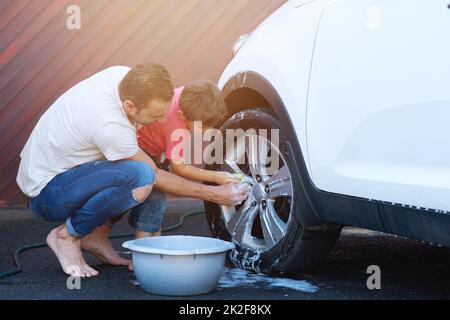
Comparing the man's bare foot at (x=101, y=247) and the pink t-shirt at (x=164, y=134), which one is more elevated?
the pink t-shirt at (x=164, y=134)

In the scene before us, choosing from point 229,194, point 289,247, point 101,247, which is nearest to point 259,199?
point 229,194

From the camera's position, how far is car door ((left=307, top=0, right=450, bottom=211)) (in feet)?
8.34

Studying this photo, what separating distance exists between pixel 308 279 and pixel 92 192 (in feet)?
3.24

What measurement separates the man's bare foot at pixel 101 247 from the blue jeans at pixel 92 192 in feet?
0.76

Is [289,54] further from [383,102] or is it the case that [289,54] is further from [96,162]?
[96,162]

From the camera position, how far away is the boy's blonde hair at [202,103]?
3389mm

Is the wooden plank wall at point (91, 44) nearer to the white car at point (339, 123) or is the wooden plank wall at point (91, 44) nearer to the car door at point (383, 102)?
the white car at point (339, 123)

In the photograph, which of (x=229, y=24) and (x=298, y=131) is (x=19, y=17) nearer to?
(x=229, y=24)

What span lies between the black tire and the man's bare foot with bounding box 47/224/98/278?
0.68 m

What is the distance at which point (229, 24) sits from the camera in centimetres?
600

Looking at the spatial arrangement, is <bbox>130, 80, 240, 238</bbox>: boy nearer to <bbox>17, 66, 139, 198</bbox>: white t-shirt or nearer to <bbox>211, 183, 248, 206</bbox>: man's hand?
<bbox>211, 183, 248, 206</bbox>: man's hand

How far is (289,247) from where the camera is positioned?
328 cm

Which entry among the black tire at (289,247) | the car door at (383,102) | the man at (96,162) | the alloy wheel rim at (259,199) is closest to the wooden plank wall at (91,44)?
the man at (96,162)

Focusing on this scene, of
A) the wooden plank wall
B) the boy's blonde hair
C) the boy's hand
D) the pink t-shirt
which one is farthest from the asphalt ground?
the wooden plank wall
